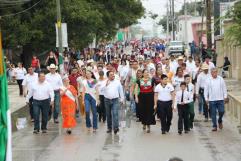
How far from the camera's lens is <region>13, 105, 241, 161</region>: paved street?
13914 millimetres

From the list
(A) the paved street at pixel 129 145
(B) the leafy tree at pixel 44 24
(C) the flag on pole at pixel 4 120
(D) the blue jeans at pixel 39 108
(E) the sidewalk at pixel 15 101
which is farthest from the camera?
(B) the leafy tree at pixel 44 24

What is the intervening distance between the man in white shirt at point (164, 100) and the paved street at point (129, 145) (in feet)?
1.37

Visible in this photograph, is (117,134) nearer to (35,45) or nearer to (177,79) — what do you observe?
(177,79)

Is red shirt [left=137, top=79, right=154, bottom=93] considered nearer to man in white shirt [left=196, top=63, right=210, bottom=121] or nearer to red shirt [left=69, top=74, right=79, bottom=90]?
man in white shirt [left=196, top=63, right=210, bottom=121]

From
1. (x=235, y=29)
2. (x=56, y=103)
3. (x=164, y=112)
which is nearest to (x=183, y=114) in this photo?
(x=164, y=112)

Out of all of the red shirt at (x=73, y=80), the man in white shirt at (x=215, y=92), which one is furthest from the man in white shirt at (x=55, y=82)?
the man in white shirt at (x=215, y=92)

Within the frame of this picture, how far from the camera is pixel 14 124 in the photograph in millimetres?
20969

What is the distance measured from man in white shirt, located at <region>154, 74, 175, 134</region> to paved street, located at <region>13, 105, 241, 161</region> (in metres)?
0.42

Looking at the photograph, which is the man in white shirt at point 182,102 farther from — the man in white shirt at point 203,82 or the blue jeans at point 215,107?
the man in white shirt at point 203,82

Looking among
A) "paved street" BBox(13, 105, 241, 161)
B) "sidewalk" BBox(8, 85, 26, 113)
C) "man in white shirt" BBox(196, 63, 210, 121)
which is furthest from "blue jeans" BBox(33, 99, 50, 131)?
"sidewalk" BBox(8, 85, 26, 113)

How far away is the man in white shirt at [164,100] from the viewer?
17.2m

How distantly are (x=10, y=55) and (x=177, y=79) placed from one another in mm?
30424

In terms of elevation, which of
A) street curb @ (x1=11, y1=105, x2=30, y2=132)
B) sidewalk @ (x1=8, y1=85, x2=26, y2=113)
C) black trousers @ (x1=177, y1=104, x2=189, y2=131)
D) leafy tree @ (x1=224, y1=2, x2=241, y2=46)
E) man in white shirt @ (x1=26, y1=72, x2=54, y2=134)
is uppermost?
leafy tree @ (x1=224, y1=2, x2=241, y2=46)

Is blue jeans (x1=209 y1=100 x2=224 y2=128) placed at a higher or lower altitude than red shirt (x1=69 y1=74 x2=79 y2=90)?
lower
